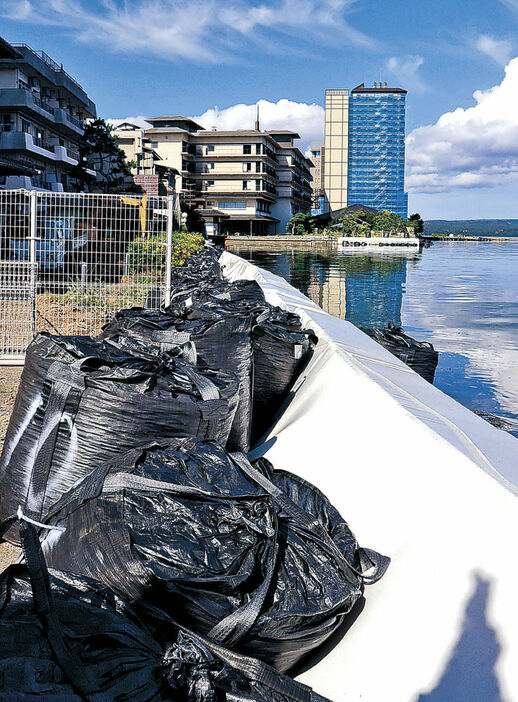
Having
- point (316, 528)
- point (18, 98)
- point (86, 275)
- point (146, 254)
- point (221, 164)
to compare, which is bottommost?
point (316, 528)

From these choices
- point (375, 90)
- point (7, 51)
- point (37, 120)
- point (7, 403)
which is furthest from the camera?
point (375, 90)

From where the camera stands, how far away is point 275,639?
1.75m

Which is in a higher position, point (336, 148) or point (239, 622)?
point (336, 148)

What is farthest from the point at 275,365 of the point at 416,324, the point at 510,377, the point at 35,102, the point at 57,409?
the point at 35,102

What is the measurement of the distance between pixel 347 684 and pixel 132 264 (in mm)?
5131

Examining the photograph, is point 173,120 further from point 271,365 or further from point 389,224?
point 271,365

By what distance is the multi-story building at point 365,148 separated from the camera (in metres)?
110

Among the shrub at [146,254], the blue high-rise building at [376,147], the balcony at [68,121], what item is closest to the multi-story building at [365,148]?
the blue high-rise building at [376,147]

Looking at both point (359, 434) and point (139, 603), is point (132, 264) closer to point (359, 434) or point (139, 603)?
point (359, 434)

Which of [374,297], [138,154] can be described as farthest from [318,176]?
[374,297]

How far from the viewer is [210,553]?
173 centimetres

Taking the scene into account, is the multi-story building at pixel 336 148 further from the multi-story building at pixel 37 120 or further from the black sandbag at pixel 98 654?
the black sandbag at pixel 98 654

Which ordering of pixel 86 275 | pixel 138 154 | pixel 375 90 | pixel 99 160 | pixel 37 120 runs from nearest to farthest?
pixel 86 275, pixel 37 120, pixel 99 160, pixel 138 154, pixel 375 90

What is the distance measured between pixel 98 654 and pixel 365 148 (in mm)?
118943
